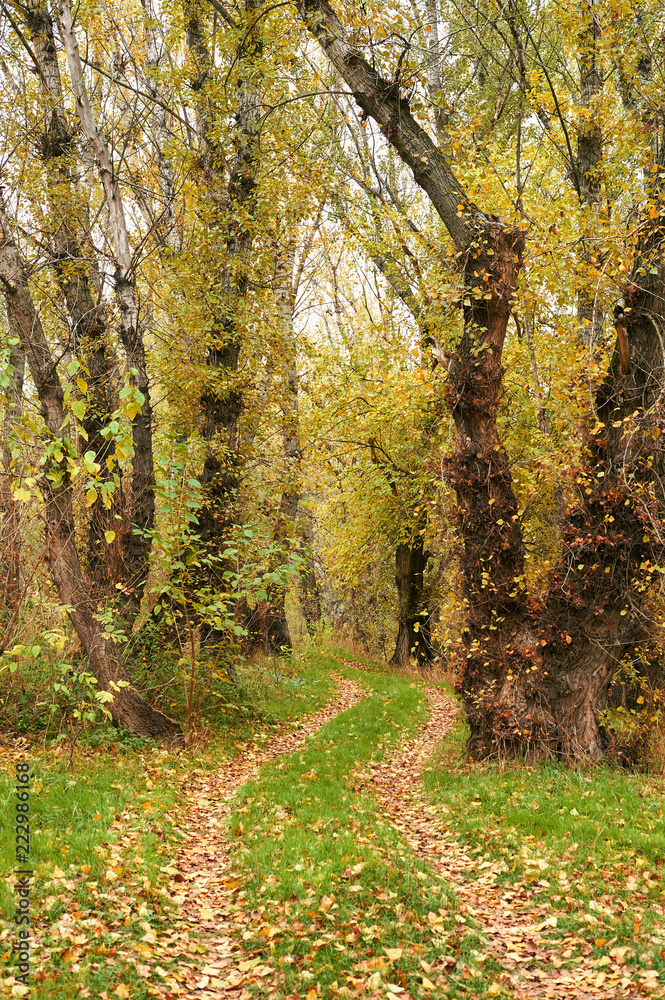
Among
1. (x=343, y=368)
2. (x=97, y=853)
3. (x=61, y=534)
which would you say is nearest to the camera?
(x=97, y=853)

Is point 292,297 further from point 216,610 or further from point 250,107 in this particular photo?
point 216,610

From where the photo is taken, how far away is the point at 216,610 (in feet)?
31.5

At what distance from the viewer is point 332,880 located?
5984 millimetres

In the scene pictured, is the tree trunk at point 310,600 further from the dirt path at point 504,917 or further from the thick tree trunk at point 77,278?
the dirt path at point 504,917

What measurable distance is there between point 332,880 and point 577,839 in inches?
97.2

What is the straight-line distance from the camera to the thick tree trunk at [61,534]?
333 inches

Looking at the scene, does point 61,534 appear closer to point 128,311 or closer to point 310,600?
point 128,311

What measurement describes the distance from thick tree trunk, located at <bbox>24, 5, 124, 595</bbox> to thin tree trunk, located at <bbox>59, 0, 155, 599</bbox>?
419mm

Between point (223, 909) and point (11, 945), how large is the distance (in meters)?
Answer: 1.81

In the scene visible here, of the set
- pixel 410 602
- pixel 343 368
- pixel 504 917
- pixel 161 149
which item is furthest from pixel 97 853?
pixel 410 602

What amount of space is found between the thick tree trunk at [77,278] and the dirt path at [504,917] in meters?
5.21

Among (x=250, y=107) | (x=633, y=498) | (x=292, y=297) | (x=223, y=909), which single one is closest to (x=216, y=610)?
(x=223, y=909)

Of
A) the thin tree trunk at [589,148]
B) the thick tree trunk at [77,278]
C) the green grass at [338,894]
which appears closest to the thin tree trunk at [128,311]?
the thick tree trunk at [77,278]

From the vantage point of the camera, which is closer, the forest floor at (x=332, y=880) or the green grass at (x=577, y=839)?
the forest floor at (x=332, y=880)
